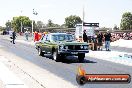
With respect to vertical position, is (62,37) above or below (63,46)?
above

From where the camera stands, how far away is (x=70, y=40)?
74.9ft

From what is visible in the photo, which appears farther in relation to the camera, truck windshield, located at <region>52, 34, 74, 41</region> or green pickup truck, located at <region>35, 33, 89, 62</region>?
truck windshield, located at <region>52, 34, 74, 41</region>

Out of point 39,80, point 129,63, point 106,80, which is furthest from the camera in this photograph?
point 129,63

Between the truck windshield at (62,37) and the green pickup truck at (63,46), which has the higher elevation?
the truck windshield at (62,37)

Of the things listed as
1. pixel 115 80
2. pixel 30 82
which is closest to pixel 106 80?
pixel 115 80

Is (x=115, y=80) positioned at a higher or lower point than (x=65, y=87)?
higher

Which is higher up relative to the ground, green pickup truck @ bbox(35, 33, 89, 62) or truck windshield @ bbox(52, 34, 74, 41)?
truck windshield @ bbox(52, 34, 74, 41)

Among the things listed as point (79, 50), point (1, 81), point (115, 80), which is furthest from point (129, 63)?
point (115, 80)

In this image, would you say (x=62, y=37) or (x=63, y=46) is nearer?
(x=63, y=46)

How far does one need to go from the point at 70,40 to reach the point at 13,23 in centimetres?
16996

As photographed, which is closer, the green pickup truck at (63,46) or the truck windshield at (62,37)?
the green pickup truck at (63,46)

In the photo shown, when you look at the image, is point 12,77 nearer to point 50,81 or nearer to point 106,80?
point 50,81

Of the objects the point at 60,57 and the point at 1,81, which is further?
the point at 60,57

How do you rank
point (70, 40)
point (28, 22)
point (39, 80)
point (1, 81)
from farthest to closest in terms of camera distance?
point (28, 22) < point (70, 40) < point (39, 80) < point (1, 81)
